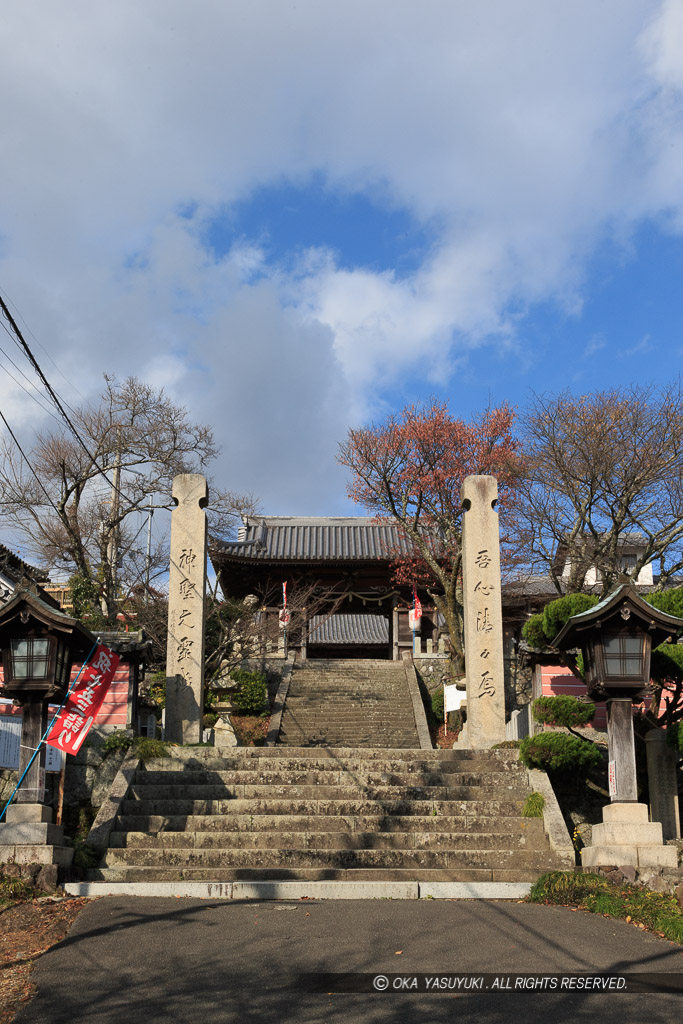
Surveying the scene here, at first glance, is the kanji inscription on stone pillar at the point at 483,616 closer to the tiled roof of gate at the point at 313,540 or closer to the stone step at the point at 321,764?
the stone step at the point at 321,764

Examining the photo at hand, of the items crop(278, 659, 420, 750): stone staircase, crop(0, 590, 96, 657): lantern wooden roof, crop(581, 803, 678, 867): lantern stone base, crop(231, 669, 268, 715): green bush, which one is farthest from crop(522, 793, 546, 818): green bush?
crop(231, 669, 268, 715): green bush

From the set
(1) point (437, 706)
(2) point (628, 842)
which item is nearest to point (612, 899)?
(2) point (628, 842)

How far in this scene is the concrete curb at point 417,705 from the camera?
64.0 feet

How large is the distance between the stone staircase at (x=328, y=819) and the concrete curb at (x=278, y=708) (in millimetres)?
7223

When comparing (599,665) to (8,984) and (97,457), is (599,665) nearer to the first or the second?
(8,984)

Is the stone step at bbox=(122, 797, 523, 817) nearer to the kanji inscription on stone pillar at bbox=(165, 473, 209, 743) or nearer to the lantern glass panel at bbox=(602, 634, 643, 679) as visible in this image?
the lantern glass panel at bbox=(602, 634, 643, 679)

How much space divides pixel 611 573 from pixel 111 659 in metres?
11.8

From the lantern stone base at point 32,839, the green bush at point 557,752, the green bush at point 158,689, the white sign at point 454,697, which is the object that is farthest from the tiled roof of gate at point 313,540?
the lantern stone base at point 32,839

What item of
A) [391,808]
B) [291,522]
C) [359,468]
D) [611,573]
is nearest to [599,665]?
[391,808]

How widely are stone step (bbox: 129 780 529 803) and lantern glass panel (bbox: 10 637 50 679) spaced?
2216 millimetres

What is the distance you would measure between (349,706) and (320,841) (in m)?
11.8

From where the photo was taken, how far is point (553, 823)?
10.4m

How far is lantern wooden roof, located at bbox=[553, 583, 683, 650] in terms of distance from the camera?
410 inches

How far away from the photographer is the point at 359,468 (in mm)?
24344
